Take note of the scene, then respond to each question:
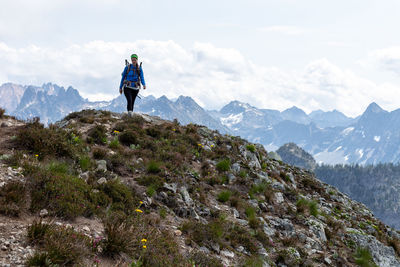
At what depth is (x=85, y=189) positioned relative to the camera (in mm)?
7605

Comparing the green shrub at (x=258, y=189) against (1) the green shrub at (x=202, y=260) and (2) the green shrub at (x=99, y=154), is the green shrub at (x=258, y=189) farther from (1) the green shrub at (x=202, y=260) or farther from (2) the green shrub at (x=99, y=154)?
(2) the green shrub at (x=99, y=154)

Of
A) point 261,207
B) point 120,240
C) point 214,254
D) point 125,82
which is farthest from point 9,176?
point 125,82

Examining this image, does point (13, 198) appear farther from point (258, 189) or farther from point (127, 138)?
point (258, 189)

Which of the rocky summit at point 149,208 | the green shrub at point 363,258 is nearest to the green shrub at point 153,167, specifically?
the rocky summit at point 149,208

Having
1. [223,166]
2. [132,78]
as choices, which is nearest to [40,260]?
[223,166]

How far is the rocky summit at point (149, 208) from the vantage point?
5.75 m

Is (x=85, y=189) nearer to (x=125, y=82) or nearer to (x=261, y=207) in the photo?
(x=261, y=207)

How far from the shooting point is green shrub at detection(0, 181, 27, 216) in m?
5.80

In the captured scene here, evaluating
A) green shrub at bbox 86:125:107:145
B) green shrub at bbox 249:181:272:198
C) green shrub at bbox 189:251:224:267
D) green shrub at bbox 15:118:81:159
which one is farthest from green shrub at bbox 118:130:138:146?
green shrub at bbox 189:251:224:267

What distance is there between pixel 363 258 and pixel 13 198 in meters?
12.3

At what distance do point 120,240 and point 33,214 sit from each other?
2.15 m

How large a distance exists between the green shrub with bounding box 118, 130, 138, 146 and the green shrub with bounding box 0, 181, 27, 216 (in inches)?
273

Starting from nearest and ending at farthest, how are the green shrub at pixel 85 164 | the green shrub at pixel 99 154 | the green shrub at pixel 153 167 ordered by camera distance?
the green shrub at pixel 85 164
the green shrub at pixel 99 154
the green shrub at pixel 153 167

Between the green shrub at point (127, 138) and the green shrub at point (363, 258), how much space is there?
10948mm
